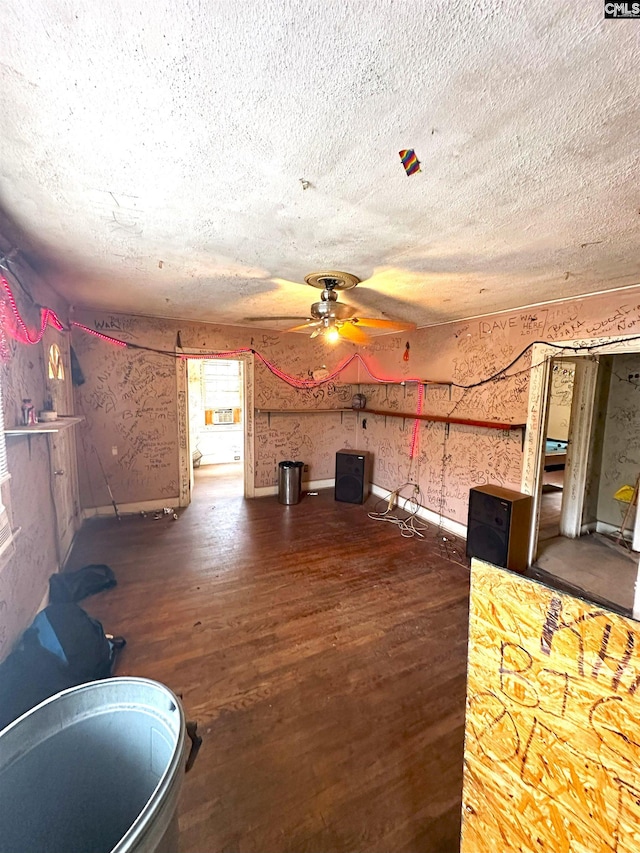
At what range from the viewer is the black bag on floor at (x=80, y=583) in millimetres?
2424

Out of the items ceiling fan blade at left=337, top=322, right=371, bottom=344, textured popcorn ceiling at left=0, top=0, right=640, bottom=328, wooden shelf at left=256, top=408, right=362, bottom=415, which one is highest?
textured popcorn ceiling at left=0, top=0, right=640, bottom=328

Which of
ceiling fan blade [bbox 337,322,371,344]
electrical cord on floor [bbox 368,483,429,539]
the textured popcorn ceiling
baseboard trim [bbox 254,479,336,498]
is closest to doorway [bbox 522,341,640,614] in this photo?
electrical cord on floor [bbox 368,483,429,539]

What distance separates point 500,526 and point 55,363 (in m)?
4.19

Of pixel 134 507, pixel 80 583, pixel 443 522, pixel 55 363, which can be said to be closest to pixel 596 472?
pixel 443 522

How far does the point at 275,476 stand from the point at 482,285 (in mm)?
3731

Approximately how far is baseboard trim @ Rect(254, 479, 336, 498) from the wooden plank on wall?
169 inches

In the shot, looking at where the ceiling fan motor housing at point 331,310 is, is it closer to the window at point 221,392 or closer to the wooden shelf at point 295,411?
the wooden shelf at point 295,411

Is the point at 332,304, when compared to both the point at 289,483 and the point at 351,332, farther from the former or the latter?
the point at 289,483

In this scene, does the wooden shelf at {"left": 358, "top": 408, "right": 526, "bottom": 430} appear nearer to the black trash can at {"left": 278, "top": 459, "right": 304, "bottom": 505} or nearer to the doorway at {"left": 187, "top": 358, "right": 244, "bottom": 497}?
the black trash can at {"left": 278, "top": 459, "right": 304, "bottom": 505}

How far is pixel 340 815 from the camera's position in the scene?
133cm

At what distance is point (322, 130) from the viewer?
A: 40.9 inches

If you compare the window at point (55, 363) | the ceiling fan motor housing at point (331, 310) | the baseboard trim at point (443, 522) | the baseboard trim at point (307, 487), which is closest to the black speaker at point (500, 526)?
the baseboard trim at point (443, 522)

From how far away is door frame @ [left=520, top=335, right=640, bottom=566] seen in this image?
2.77 meters

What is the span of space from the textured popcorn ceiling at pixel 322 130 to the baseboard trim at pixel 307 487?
363 cm
